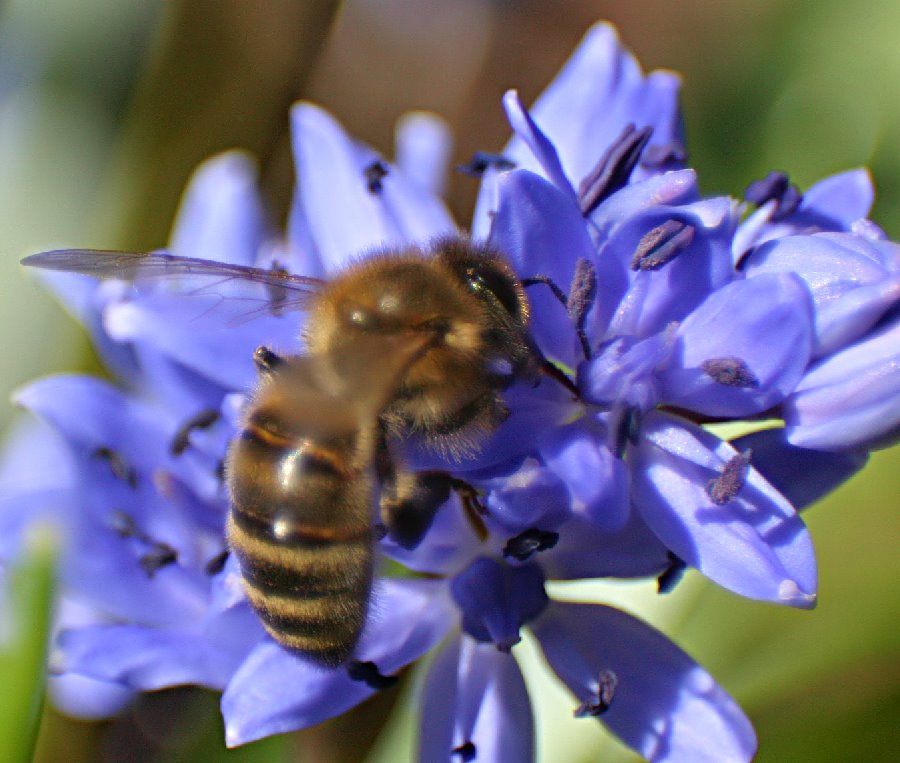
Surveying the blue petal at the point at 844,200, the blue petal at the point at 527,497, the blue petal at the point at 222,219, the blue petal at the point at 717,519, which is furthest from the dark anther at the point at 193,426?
the blue petal at the point at 844,200

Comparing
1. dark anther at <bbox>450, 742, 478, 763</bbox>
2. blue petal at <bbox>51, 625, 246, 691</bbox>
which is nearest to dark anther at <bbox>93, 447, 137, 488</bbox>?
blue petal at <bbox>51, 625, 246, 691</bbox>

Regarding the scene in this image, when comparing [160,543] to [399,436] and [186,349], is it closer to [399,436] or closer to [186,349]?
[186,349]

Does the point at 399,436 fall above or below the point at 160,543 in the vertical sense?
above

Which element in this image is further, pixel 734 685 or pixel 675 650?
pixel 734 685

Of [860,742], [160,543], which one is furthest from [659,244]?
[860,742]

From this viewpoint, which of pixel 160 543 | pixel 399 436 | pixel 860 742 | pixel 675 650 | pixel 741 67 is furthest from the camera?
pixel 741 67

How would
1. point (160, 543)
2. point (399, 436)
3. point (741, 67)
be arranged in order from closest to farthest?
point (399, 436) < point (160, 543) < point (741, 67)

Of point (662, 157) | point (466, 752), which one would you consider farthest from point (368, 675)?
point (662, 157)

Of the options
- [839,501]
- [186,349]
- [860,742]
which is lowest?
[860,742]
